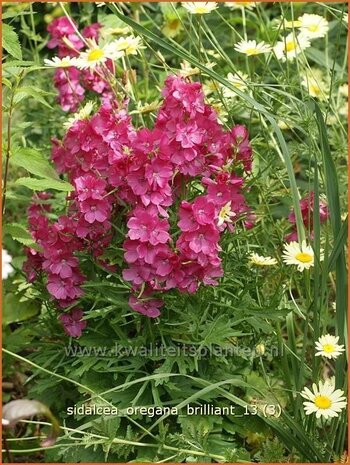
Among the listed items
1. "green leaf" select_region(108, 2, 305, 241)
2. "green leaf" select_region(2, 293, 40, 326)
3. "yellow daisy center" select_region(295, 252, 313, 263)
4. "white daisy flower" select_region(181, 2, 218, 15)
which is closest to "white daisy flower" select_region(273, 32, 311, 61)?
"white daisy flower" select_region(181, 2, 218, 15)

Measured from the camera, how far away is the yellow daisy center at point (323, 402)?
1.70m

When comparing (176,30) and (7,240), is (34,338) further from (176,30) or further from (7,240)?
(176,30)

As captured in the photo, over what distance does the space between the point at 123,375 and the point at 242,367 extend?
24cm

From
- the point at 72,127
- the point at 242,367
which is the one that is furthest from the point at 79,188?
the point at 242,367

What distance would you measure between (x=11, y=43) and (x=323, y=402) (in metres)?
0.83

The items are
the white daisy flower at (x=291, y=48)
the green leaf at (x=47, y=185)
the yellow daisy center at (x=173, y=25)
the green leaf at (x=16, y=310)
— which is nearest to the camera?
the green leaf at (x=47, y=185)

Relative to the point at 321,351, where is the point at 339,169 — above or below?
above

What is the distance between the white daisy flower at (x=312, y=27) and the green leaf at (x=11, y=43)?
2.16 feet

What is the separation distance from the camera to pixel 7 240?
2467 millimetres

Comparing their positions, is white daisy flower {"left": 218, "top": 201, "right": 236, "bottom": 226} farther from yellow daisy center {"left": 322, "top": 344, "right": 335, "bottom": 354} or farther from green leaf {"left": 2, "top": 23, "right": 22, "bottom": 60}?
green leaf {"left": 2, "top": 23, "right": 22, "bottom": 60}

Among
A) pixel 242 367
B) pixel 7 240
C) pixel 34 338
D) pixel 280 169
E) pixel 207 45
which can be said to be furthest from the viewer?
pixel 207 45

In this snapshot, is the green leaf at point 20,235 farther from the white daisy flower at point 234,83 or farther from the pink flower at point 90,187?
the white daisy flower at point 234,83

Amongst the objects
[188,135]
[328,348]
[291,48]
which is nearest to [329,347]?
[328,348]

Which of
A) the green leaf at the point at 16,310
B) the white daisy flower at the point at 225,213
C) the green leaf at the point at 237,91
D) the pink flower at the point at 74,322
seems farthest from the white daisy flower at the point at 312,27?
the green leaf at the point at 16,310
